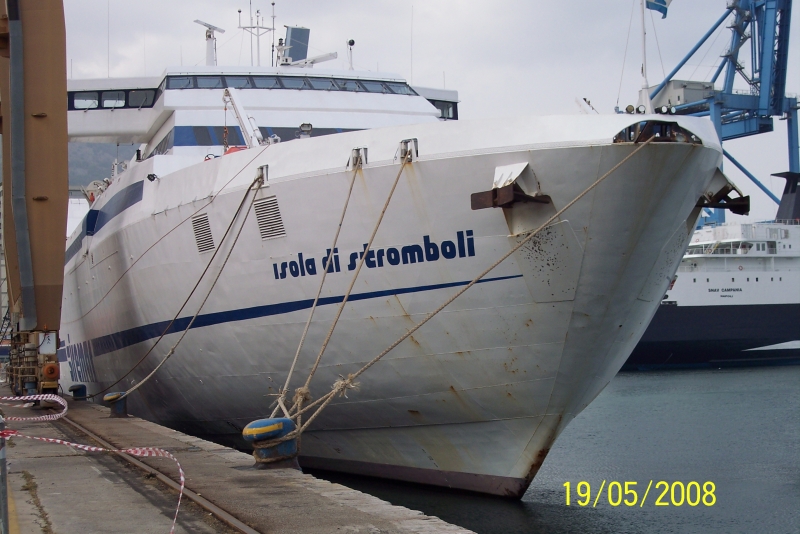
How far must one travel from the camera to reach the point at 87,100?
16156 mm

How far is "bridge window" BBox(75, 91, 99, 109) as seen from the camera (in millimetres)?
16128

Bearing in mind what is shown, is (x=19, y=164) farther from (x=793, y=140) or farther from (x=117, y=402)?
(x=793, y=140)

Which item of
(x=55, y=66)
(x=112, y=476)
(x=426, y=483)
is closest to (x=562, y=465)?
(x=426, y=483)

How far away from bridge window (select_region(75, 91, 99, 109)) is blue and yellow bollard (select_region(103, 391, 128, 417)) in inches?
268

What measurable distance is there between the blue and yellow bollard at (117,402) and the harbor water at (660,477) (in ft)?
10.8

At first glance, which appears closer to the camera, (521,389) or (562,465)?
(521,389)

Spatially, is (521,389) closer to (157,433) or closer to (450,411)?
(450,411)

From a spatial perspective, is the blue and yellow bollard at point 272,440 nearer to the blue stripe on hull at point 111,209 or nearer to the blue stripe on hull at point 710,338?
the blue stripe on hull at point 111,209

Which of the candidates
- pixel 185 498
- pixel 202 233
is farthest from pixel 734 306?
pixel 185 498

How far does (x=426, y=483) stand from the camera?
9.39 meters

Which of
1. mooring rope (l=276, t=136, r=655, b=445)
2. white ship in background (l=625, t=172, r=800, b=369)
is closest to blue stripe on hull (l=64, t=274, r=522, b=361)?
mooring rope (l=276, t=136, r=655, b=445)

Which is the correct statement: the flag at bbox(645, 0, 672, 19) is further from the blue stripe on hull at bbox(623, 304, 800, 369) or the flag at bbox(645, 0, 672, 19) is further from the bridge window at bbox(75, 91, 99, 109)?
the blue stripe on hull at bbox(623, 304, 800, 369)

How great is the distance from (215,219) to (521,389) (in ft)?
13.7
